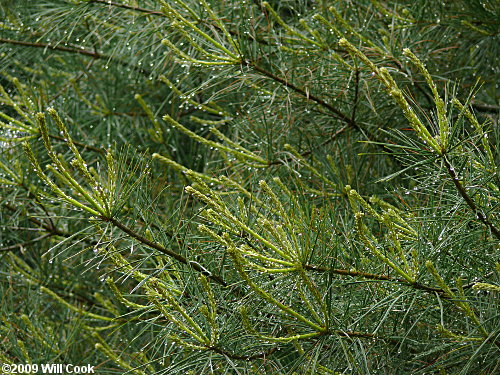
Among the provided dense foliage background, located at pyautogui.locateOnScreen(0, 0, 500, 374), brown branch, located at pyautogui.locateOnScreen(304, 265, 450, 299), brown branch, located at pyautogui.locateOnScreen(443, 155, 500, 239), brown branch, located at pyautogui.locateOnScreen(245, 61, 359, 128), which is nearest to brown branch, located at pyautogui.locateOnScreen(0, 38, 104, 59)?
dense foliage background, located at pyautogui.locateOnScreen(0, 0, 500, 374)

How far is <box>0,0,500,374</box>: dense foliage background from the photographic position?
1187mm

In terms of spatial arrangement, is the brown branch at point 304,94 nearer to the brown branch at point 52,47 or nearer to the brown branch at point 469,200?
the brown branch at point 469,200

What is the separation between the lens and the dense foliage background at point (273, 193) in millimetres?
1187

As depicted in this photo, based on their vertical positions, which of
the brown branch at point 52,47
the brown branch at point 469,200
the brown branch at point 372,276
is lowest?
the brown branch at point 52,47

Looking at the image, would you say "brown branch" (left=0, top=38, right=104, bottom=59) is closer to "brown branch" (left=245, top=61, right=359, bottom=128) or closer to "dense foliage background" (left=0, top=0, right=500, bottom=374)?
"dense foliage background" (left=0, top=0, right=500, bottom=374)

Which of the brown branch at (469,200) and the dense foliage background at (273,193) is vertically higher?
the brown branch at (469,200)

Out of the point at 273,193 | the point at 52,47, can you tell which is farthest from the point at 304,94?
the point at 52,47

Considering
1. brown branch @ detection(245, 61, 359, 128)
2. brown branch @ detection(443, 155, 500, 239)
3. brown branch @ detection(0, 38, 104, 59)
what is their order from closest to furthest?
brown branch @ detection(443, 155, 500, 239) → brown branch @ detection(245, 61, 359, 128) → brown branch @ detection(0, 38, 104, 59)

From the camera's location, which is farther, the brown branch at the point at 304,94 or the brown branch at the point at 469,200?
the brown branch at the point at 304,94

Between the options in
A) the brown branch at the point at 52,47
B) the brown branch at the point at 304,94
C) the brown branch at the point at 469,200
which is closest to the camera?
the brown branch at the point at 469,200

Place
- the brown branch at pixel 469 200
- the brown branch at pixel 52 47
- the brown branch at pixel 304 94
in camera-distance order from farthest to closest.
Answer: the brown branch at pixel 52 47 → the brown branch at pixel 304 94 → the brown branch at pixel 469 200

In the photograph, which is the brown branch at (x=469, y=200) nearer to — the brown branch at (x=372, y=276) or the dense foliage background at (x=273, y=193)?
the dense foliage background at (x=273, y=193)

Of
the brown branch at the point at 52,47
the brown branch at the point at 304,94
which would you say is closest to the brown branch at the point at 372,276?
the brown branch at the point at 304,94

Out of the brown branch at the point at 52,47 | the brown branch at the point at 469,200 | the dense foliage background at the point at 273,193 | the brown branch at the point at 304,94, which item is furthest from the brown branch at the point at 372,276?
the brown branch at the point at 52,47
